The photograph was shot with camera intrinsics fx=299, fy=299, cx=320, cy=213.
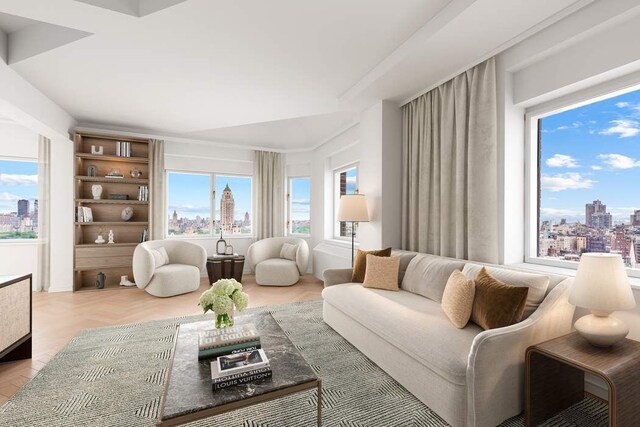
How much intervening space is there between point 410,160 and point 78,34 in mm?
3418

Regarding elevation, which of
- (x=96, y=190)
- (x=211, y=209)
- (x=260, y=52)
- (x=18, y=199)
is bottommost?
(x=211, y=209)

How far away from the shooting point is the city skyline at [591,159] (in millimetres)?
2043

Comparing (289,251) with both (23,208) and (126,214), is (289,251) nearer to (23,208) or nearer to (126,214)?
(126,214)

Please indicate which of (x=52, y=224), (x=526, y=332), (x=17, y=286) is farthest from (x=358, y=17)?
(x=52, y=224)

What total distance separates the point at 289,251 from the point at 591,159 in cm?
423

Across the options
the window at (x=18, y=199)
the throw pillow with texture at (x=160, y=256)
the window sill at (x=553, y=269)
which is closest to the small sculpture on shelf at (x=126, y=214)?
the throw pillow with texture at (x=160, y=256)

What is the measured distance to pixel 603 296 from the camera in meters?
1.57

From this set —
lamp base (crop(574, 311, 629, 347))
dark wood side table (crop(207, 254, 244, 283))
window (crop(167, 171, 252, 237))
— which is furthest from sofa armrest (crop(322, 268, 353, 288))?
window (crop(167, 171, 252, 237))

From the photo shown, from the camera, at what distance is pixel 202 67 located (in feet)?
9.75

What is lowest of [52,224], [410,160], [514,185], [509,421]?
[509,421]

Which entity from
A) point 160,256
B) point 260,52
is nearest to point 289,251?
point 160,256

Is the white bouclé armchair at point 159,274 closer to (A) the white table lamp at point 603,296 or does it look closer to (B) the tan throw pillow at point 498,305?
(B) the tan throw pillow at point 498,305

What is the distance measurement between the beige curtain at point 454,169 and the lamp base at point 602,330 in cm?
96

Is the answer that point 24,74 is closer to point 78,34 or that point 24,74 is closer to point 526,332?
point 78,34
